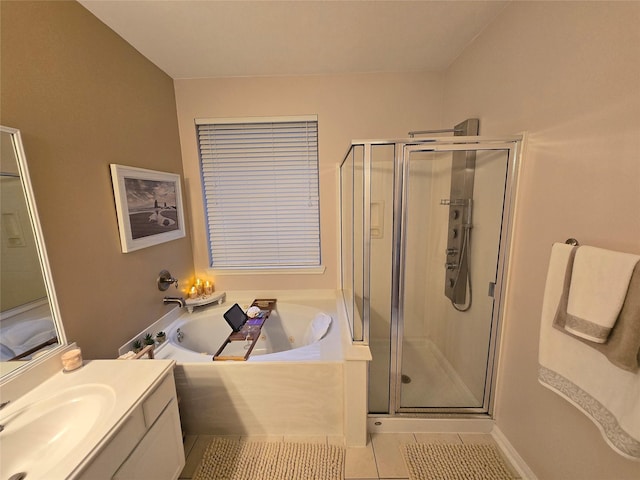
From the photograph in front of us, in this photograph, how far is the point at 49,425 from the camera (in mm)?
965

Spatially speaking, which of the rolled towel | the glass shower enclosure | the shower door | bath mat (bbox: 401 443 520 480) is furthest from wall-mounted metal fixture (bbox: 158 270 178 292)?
bath mat (bbox: 401 443 520 480)

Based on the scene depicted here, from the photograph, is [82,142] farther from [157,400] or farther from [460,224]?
[460,224]

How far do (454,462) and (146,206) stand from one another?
8.34ft

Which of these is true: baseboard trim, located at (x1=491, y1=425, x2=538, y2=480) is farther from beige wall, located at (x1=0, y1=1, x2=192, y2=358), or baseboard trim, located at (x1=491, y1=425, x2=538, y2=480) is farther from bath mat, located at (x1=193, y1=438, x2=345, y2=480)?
beige wall, located at (x1=0, y1=1, x2=192, y2=358)

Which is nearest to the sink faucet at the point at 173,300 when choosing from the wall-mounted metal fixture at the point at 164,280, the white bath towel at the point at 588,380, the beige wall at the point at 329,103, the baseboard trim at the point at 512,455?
the wall-mounted metal fixture at the point at 164,280

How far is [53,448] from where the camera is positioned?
931mm

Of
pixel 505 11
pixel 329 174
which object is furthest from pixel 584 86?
pixel 329 174

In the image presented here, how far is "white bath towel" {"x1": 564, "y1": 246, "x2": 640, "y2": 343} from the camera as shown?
80cm

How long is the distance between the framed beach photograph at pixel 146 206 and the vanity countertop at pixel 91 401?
0.71 m

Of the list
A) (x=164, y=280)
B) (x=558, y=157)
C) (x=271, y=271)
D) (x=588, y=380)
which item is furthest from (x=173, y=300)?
(x=558, y=157)

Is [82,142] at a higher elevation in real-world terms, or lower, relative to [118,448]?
higher

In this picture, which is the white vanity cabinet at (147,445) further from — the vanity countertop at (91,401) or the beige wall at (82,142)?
the beige wall at (82,142)

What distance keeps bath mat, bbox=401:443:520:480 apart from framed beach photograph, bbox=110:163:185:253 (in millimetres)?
2152

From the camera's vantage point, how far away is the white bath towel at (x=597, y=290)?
2.63ft
